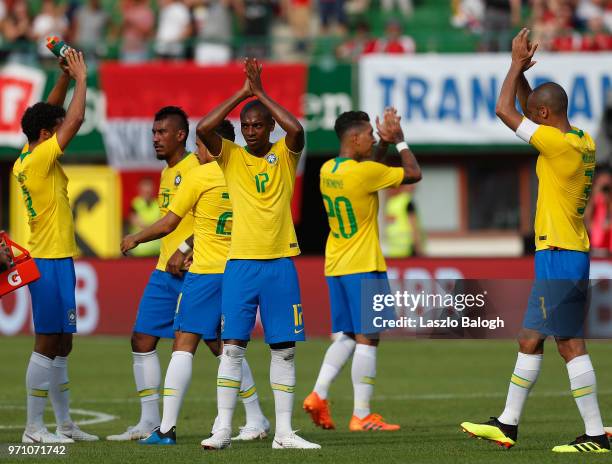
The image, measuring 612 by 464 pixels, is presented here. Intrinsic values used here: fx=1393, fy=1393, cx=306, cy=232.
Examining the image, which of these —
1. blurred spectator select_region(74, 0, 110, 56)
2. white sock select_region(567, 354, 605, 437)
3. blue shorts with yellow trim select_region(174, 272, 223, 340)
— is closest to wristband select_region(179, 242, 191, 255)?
blue shorts with yellow trim select_region(174, 272, 223, 340)

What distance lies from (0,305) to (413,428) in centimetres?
1064

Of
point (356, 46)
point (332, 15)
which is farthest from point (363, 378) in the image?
point (332, 15)

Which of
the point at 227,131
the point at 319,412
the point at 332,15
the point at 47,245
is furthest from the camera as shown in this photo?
the point at 332,15

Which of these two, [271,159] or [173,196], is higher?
[271,159]

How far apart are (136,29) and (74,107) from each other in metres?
16.4

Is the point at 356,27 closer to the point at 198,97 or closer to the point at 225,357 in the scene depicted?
the point at 198,97

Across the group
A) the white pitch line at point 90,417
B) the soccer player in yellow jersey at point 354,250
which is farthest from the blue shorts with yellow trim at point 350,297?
the white pitch line at point 90,417

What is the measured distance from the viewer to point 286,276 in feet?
31.7

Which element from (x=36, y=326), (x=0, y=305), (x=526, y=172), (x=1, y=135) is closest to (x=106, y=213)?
(x=1, y=135)

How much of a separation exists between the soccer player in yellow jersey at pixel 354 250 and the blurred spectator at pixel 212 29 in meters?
13.6

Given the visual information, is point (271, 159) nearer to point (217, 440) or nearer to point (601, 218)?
point (217, 440)

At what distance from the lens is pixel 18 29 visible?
2602cm

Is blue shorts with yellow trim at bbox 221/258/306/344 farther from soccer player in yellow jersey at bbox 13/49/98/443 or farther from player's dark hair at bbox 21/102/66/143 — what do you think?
player's dark hair at bbox 21/102/66/143

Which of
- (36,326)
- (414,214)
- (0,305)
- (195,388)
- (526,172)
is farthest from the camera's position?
(526,172)
